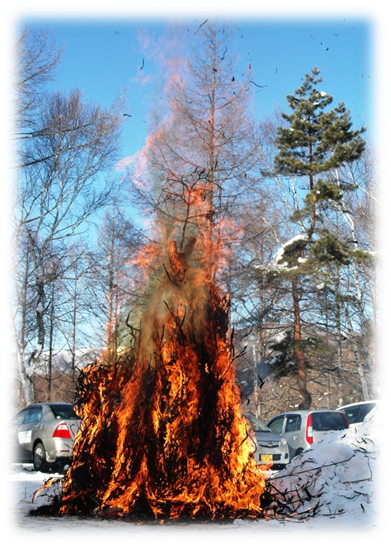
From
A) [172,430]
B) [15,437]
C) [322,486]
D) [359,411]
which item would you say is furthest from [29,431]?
[359,411]

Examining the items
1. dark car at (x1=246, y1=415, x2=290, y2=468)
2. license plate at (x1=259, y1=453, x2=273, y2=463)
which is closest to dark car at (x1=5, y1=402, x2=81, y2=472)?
license plate at (x1=259, y1=453, x2=273, y2=463)

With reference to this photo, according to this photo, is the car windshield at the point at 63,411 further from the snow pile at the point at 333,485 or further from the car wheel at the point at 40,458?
the snow pile at the point at 333,485

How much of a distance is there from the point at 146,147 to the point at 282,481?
197 inches

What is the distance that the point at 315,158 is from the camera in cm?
1722

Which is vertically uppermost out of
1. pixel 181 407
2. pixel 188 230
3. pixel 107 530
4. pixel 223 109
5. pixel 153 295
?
pixel 223 109

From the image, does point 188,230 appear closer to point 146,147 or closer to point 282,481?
point 146,147

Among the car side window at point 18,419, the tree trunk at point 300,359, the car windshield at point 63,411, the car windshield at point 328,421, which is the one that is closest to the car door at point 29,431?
the car side window at point 18,419

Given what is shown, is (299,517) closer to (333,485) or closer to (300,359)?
(333,485)

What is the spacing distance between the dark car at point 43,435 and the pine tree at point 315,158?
34.0 feet

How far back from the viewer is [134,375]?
5.99 metres

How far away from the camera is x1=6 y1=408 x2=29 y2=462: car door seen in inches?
426

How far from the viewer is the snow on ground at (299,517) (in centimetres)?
464

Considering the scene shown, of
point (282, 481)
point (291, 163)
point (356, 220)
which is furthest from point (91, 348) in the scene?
point (356, 220)

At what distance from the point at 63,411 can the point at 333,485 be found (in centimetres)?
629
